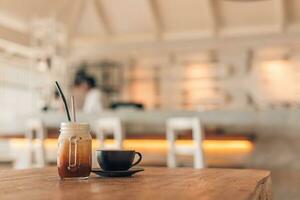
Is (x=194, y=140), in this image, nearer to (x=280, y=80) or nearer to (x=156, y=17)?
(x=280, y=80)

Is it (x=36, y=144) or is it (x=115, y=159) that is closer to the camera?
(x=115, y=159)

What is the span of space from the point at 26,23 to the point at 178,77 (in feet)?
9.64

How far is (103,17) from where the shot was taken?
9.23m

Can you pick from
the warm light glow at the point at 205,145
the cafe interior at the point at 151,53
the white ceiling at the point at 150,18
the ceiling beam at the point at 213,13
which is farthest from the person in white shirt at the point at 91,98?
the ceiling beam at the point at 213,13

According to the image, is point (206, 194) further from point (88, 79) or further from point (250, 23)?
point (250, 23)

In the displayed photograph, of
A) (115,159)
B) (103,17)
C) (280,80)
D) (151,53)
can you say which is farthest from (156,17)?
(115,159)

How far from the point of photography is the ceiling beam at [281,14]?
792cm

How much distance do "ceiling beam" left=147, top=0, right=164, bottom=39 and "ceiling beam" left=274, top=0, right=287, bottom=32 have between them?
214cm

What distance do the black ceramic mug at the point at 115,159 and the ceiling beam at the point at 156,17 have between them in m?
7.32

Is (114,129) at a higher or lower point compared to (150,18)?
lower

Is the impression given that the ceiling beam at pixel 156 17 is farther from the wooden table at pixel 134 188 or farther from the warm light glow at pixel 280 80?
the wooden table at pixel 134 188

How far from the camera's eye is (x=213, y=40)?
8.68 meters

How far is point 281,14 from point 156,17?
2.27 metres

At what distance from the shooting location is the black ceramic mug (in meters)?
1.54
